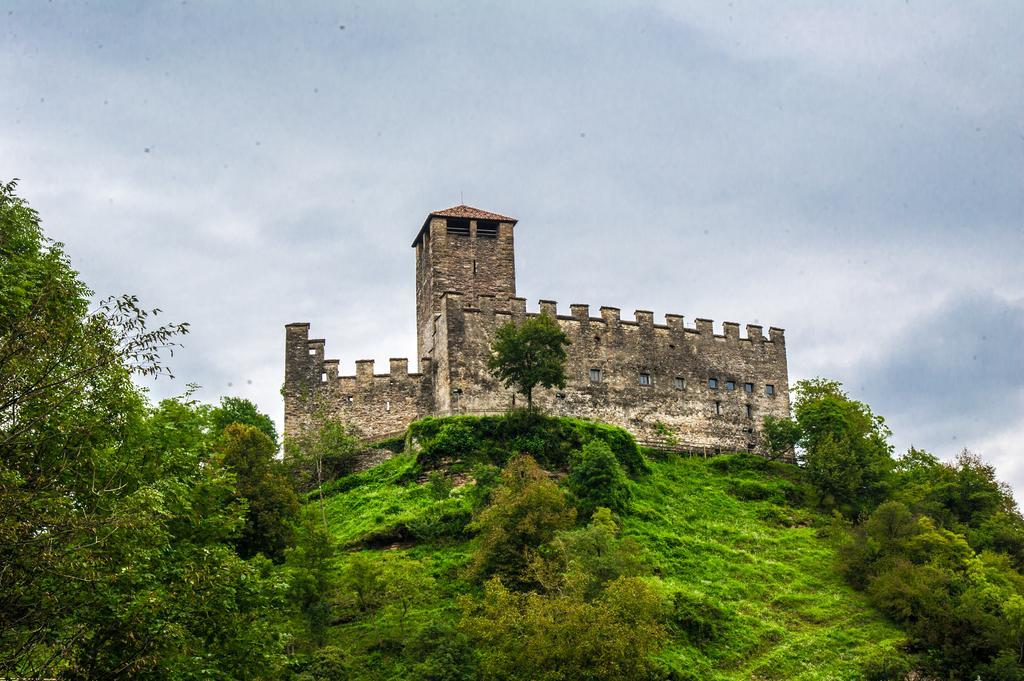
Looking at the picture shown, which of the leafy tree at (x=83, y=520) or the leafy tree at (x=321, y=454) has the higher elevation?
the leafy tree at (x=321, y=454)

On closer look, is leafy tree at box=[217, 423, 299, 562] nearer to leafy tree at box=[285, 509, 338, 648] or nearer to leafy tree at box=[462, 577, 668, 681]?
leafy tree at box=[285, 509, 338, 648]

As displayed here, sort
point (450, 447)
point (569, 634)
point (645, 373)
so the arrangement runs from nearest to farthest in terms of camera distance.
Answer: point (569, 634) < point (450, 447) < point (645, 373)

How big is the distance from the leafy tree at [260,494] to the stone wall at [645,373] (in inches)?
584

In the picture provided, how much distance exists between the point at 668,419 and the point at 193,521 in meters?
34.2

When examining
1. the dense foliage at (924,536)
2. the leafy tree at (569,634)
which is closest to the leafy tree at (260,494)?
the leafy tree at (569,634)

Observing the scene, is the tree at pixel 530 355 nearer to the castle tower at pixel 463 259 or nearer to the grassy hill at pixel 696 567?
the grassy hill at pixel 696 567

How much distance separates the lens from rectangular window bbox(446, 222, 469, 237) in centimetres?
6078

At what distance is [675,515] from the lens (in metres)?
49.8

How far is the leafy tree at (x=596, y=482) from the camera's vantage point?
4616 cm

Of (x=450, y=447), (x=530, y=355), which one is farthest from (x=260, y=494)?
(x=530, y=355)

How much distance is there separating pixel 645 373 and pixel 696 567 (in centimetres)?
1548

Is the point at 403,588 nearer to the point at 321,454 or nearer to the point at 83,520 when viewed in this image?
the point at 321,454

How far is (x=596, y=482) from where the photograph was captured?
46.7m

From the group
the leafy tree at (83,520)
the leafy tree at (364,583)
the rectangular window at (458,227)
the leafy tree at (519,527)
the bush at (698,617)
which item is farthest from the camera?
the rectangular window at (458,227)
